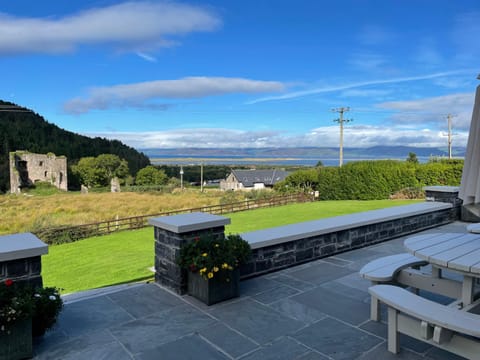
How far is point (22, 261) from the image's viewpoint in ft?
8.13

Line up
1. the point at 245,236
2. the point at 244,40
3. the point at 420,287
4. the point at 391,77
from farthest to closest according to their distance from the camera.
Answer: the point at 391,77, the point at 244,40, the point at 245,236, the point at 420,287

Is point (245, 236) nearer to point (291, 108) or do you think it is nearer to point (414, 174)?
point (414, 174)

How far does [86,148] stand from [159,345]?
196 ft

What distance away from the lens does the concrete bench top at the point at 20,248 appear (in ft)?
7.80

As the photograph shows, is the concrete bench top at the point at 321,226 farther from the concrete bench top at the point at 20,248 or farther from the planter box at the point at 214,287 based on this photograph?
the concrete bench top at the point at 20,248

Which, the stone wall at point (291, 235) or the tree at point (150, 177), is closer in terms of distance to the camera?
the stone wall at point (291, 235)

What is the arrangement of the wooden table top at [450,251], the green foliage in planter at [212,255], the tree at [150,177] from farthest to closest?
1. the tree at [150,177]
2. the green foliage in planter at [212,255]
3. the wooden table top at [450,251]

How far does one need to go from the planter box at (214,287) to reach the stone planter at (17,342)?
137 centimetres

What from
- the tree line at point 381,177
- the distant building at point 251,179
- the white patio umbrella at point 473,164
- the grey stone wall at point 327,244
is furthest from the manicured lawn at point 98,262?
the distant building at point 251,179

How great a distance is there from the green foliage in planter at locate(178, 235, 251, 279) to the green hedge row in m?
17.5

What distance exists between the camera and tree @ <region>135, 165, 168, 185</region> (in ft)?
165

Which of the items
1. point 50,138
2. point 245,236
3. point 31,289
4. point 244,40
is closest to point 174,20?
point 244,40

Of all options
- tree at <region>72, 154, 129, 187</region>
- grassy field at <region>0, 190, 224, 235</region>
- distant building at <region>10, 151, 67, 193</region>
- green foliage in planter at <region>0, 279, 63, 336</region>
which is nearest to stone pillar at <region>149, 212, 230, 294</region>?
green foliage in planter at <region>0, 279, 63, 336</region>

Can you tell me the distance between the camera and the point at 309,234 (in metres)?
4.35
